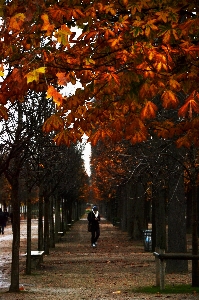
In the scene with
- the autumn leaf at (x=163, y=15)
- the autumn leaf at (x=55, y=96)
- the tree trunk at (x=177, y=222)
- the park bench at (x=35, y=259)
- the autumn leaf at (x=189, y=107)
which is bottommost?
the park bench at (x=35, y=259)

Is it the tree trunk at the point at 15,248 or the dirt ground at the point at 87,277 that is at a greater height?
the tree trunk at the point at 15,248

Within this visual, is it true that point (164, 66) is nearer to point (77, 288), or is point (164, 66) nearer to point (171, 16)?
point (171, 16)

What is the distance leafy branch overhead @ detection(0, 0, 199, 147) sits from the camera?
7809 millimetres

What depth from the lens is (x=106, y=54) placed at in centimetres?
891

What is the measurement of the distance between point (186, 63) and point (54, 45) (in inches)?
63.8

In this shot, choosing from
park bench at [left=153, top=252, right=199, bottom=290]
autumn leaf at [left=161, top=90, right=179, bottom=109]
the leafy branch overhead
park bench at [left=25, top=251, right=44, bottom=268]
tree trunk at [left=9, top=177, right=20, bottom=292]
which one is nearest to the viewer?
autumn leaf at [left=161, top=90, right=179, bottom=109]

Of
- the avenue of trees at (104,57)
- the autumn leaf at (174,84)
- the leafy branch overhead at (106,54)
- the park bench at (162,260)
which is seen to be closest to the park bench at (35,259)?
the park bench at (162,260)

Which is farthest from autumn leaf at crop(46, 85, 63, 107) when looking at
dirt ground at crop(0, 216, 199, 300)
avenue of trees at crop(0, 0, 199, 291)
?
dirt ground at crop(0, 216, 199, 300)

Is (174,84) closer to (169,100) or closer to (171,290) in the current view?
(169,100)

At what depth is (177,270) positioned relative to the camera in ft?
67.5

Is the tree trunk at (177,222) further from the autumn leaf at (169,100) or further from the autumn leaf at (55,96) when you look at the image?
the autumn leaf at (55,96)

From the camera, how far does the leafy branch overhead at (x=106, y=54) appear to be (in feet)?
25.6

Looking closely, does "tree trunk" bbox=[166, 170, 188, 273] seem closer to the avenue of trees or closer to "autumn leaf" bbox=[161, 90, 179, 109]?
the avenue of trees

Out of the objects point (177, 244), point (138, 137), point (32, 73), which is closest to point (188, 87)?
point (138, 137)
